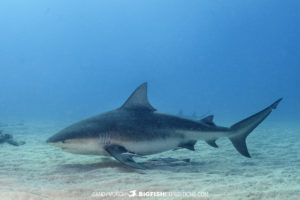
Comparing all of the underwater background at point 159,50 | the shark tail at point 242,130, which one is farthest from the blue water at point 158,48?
the shark tail at point 242,130

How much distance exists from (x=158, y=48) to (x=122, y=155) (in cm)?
17799

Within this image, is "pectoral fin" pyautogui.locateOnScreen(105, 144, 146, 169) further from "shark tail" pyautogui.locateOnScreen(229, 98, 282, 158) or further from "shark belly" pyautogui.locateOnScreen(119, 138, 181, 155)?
"shark tail" pyautogui.locateOnScreen(229, 98, 282, 158)

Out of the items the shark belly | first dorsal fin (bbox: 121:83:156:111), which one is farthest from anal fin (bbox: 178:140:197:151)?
first dorsal fin (bbox: 121:83:156:111)

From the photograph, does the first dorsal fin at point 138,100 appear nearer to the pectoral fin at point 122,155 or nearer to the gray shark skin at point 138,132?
the gray shark skin at point 138,132

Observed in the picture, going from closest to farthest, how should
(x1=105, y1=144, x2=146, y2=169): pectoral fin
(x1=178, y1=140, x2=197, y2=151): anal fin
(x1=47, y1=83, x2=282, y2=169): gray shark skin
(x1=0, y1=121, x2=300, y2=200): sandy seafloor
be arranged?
(x1=0, y1=121, x2=300, y2=200): sandy seafloor, (x1=105, y1=144, x2=146, y2=169): pectoral fin, (x1=47, y1=83, x2=282, y2=169): gray shark skin, (x1=178, y1=140, x2=197, y2=151): anal fin

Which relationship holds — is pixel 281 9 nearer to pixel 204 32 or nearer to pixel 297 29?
pixel 297 29

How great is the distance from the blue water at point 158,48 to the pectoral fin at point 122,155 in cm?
12441

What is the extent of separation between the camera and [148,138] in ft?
18.2

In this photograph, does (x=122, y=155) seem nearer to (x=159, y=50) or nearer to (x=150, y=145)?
(x=150, y=145)

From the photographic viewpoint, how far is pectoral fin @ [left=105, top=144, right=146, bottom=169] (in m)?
4.61

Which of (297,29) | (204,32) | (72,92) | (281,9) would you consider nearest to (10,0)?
(72,92)

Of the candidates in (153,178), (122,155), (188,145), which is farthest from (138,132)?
(153,178)

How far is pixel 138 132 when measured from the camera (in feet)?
18.1

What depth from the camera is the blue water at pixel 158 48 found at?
13875 cm
